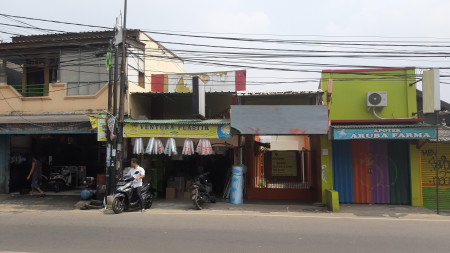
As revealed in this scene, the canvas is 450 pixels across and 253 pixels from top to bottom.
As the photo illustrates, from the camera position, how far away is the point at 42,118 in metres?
13.5

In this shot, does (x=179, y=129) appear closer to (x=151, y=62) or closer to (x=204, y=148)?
(x=204, y=148)

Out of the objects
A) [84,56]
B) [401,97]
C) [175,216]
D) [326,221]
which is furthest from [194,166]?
[401,97]

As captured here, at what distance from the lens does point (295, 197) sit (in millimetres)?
13500

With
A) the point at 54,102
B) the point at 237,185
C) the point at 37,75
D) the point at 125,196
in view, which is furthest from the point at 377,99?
the point at 37,75

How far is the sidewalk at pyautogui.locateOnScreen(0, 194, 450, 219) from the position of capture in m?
10.5

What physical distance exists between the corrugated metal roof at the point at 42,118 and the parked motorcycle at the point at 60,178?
11.6ft

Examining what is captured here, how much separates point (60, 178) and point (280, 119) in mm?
11105

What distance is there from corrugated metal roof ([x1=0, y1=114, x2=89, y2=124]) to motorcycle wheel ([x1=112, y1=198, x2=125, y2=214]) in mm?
3925

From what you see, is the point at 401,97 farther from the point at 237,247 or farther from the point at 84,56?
the point at 84,56

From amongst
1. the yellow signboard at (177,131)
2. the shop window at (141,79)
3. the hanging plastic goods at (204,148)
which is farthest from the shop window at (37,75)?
the hanging plastic goods at (204,148)

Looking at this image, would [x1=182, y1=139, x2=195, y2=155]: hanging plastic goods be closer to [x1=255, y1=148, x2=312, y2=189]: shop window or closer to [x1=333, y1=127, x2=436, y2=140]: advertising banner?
[x1=255, y1=148, x2=312, y2=189]: shop window

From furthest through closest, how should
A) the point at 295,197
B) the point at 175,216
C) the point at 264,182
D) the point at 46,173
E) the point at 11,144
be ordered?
the point at 46,173 < the point at 11,144 < the point at 264,182 < the point at 295,197 < the point at 175,216

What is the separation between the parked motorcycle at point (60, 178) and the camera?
15.9 meters

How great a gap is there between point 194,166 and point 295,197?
4640 millimetres
